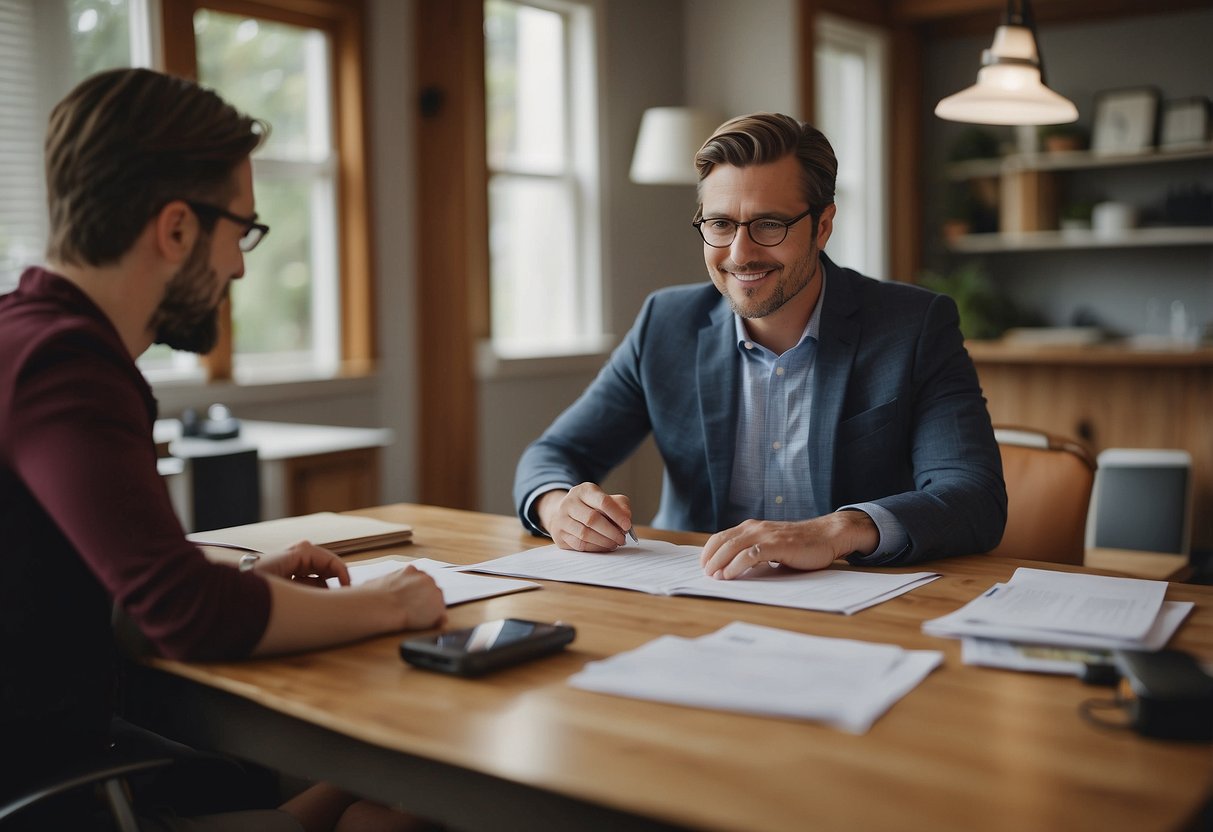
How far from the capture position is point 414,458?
4.59m

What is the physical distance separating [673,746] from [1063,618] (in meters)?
0.53

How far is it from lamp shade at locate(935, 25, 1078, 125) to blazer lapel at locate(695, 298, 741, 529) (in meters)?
1.27

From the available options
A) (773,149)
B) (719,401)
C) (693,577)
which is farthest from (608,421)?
(693,577)

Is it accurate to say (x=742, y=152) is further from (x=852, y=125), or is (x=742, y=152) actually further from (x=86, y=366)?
(x=852, y=125)

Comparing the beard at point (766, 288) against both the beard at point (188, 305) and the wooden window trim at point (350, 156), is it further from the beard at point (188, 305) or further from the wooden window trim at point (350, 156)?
the wooden window trim at point (350, 156)

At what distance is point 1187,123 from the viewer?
6.37 metres

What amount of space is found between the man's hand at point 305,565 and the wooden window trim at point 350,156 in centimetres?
298

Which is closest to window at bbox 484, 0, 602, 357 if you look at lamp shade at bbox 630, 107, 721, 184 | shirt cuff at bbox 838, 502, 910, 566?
lamp shade at bbox 630, 107, 721, 184

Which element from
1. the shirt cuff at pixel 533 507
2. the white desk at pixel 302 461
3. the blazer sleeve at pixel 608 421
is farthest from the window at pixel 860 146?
the shirt cuff at pixel 533 507

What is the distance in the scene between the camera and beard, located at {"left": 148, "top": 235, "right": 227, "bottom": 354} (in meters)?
1.28

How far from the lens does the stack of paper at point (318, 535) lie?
1698 mm

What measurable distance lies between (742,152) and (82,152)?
1086mm

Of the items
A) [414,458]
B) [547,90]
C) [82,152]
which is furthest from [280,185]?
[82,152]

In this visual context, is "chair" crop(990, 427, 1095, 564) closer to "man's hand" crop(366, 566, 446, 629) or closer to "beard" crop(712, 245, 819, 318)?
"beard" crop(712, 245, 819, 318)
